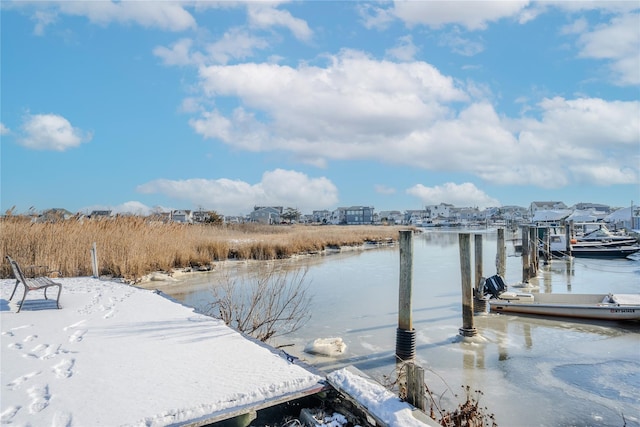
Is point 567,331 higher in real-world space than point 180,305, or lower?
lower

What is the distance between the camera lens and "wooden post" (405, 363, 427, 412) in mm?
3605

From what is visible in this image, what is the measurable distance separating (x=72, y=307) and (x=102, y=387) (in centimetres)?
483

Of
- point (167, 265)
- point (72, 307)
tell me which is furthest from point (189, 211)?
point (72, 307)

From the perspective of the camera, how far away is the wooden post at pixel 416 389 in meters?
3.61

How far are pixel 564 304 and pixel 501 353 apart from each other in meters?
3.90

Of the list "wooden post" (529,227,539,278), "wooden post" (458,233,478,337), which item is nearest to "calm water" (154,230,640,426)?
Answer: "wooden post" (458,233,478,337)

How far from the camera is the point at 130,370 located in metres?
4.57

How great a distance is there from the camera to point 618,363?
24.2 feet

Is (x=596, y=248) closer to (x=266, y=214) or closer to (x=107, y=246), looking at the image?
(x=107, y=246)

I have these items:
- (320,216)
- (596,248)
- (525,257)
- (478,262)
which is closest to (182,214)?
(320,216)

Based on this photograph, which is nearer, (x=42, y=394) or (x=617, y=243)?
(x=42, y=394)

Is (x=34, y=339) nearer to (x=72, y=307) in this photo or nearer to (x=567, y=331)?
(x=72, y=307)

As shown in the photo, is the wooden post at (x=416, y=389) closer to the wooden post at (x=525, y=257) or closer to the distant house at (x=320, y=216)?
the wooden post at (x=525, y=257)

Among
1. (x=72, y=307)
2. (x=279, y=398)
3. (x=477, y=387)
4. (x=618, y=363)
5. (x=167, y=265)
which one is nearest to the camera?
(x=279, y=398)
